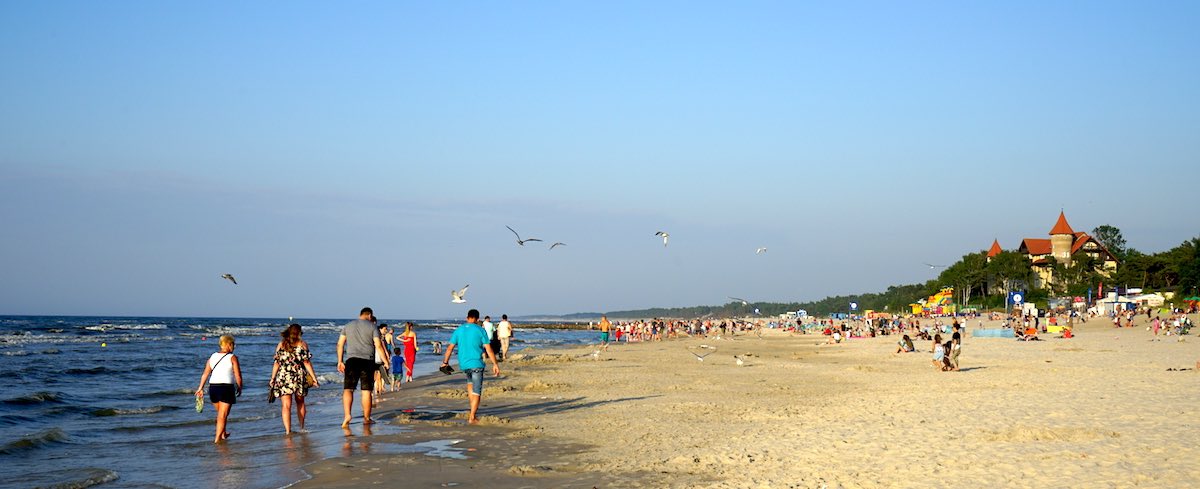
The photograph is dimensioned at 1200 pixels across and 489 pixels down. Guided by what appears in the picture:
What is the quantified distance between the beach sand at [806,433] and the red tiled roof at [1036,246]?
367 ft

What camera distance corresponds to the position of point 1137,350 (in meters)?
30.4

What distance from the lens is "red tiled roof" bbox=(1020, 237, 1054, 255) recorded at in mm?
122688

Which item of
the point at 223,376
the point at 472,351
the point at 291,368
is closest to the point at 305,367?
the point at 291,368

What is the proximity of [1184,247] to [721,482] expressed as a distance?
9209 cm

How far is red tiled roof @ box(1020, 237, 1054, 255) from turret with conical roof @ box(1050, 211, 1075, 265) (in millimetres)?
898

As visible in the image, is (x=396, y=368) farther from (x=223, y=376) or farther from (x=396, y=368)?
(x=223, y=376)

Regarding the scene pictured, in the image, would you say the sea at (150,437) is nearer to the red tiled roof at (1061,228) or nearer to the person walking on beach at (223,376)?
the person walking on beach at (223,376)

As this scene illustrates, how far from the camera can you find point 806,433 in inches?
429

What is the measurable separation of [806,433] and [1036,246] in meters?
127

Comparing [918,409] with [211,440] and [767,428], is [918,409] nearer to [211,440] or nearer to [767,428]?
[767,428]

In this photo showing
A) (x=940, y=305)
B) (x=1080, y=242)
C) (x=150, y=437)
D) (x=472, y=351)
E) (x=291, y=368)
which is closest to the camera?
(x=291, y=368)

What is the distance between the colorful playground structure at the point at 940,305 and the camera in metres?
94.4

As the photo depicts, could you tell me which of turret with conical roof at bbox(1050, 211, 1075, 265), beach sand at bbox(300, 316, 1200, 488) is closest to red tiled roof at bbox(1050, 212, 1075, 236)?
turret with conical roof at bbox(1050, 211, 1075, 265)

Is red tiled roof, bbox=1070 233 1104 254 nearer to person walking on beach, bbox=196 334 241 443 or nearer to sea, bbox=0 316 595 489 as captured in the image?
sea, bbox=0 316 595 489
